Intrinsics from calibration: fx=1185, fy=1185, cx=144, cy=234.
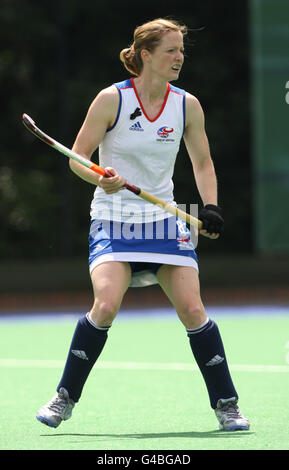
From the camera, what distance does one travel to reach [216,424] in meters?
5.69

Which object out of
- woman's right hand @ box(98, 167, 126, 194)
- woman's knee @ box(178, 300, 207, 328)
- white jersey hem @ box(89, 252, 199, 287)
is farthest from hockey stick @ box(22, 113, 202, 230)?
woman's knee @ box(178, 300, 207, 328)

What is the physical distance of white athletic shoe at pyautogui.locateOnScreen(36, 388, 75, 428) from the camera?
5477mm

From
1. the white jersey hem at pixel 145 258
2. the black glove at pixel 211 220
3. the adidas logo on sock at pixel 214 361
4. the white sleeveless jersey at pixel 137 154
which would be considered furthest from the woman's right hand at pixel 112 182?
the adidas logo on sock at pixel 214 361

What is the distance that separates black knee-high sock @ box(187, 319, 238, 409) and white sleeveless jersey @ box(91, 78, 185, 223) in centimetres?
58

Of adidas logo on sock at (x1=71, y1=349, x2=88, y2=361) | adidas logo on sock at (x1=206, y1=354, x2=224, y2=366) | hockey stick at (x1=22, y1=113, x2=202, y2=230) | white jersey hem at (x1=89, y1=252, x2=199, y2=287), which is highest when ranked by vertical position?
hockey stick at (x1=22, y1=113, x2=202, y2=230)

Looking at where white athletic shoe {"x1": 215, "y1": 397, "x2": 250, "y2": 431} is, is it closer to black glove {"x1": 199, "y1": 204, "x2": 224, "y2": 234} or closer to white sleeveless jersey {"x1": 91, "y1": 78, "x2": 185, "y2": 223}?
black glove {"x1": 199, "y1": 204, "x2": 224, "y2": 234}

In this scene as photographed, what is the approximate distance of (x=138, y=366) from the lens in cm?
808

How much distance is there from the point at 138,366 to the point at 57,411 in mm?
2597

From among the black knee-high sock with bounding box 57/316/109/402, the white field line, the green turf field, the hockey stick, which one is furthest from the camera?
the white field line

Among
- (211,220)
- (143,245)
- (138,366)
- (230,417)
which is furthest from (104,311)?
(138,366)

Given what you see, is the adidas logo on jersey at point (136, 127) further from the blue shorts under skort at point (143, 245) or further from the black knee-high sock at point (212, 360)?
the black knee-high sock at point (212, 360)

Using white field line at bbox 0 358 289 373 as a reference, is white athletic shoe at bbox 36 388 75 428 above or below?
above

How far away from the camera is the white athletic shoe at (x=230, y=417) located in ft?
17.8

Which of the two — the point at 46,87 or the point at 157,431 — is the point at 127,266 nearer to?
the point at 157,431
